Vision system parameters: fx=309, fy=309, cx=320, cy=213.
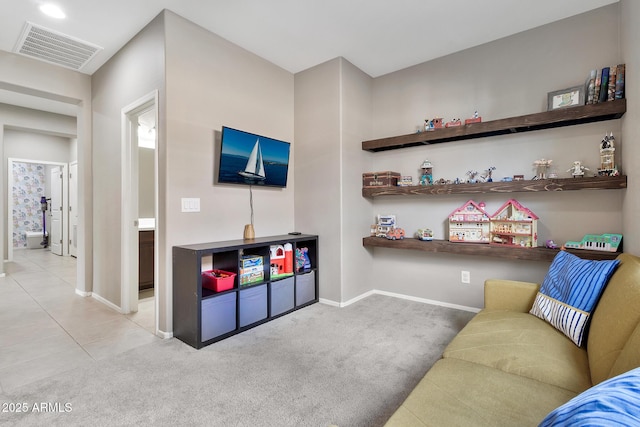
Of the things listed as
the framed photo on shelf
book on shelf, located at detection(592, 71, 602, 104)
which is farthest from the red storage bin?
book on shelf, located at detection(592, 71, 602, 104)

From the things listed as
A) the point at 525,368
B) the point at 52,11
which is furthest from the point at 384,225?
the point at 52,11

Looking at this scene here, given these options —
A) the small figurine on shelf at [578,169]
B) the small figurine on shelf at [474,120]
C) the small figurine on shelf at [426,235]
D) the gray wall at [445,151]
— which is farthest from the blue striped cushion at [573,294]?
the small figurine on shelf at [474,120]

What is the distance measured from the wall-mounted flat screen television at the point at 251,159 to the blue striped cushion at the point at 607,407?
2.75 meters

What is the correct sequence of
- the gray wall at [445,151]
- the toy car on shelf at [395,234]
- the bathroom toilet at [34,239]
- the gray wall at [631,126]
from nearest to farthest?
the gray wall at [631,126]
the gray wall at [445,151]
the toy car on shelf at [395,234]
the bathroom toilet at [34,239]

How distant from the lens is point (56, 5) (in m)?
2.48

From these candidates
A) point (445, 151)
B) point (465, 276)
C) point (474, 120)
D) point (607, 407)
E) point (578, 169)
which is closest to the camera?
point (607, 407)

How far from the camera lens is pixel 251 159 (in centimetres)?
306

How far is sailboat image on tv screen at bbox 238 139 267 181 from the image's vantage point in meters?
3.04

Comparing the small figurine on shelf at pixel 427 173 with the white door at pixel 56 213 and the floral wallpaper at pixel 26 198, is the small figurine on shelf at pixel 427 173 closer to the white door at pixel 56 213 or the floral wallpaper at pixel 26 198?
the white door at pixel 56 213

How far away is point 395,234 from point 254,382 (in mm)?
2160

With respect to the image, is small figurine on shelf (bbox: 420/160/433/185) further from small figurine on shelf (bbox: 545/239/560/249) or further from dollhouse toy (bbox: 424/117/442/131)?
small figurine on shelf (bbox: 545/239/560/249)

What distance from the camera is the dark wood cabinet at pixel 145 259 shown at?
3.88m

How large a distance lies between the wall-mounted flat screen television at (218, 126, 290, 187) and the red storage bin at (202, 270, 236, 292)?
86cm

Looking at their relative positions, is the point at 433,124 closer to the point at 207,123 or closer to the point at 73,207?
the point at 207,123
